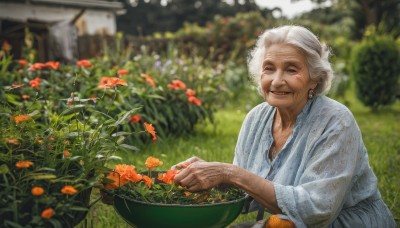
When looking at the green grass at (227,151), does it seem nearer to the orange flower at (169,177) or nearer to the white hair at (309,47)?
the orange flower at (169,177)

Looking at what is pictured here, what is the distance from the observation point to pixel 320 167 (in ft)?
6.49

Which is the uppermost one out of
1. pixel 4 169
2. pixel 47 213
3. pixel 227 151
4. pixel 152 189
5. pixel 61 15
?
pixel 61 15

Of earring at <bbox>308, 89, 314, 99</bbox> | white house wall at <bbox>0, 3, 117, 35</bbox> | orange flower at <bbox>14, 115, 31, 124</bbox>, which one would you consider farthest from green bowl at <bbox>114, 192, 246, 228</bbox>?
white house wall at <bbox>0, 3, 117, 35</bbox>

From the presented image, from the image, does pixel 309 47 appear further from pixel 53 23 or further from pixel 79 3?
pixel 79 3

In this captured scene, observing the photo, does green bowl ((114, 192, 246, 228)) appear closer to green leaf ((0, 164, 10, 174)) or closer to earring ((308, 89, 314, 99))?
green leaf ((0, 164, 10, 174))

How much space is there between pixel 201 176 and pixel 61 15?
12934mm

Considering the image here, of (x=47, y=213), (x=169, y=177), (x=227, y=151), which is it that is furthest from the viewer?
(x=227, y=151)

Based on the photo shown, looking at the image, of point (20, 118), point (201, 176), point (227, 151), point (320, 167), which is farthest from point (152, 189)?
point (227, 151)

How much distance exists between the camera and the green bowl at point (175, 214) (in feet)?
5.39

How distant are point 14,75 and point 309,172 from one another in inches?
137

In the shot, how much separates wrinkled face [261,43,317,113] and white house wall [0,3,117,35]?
1059 centimetres

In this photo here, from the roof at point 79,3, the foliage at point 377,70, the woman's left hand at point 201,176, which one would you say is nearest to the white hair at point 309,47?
the woman's left hand at point 201,176

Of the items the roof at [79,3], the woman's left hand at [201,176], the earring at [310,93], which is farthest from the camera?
the roof at [79,3]

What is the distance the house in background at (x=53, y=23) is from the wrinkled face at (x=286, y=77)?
4813 millimetres
